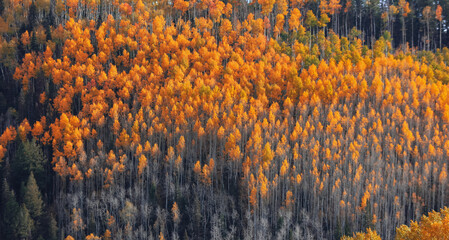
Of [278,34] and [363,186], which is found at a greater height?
[278,34]

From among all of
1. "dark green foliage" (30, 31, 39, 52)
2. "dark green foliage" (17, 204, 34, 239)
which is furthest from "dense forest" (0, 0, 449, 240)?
"dark green foliage" (30, 31, 39, 52)

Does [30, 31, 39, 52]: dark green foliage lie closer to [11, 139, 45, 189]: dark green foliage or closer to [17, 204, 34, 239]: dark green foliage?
[11, 139, 45, 189]: dark green foliage

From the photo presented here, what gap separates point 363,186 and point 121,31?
2960 inches

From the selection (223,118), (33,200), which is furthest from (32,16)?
(33,200)

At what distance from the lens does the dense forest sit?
2970 inches

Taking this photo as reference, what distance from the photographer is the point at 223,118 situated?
97.5 meters

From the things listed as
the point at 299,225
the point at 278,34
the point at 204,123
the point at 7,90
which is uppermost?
the point at 278,34

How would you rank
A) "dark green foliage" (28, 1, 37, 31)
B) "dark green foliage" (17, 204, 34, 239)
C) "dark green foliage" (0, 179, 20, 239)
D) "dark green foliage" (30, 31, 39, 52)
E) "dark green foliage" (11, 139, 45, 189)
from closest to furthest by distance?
"dark green foliage" (17, 204, 34, 239), "dark green foliage" (0, 179, 20, 239), "dark green foliage" (11, 139, 45, 189), "dark green foliage" (30, 31, 39, 52), "dark green foliage" (28, 1, 37, 31)

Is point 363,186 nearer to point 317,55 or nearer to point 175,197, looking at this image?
point 175,197

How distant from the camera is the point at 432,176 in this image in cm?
8181

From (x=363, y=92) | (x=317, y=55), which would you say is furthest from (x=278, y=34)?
(x=363, y=92)

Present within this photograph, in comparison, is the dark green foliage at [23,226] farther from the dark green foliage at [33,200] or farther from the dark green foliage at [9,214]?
the dark green foliage at [33,200]

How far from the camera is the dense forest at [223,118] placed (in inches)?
2970

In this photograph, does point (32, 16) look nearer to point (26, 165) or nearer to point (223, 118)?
point (26, 165)
